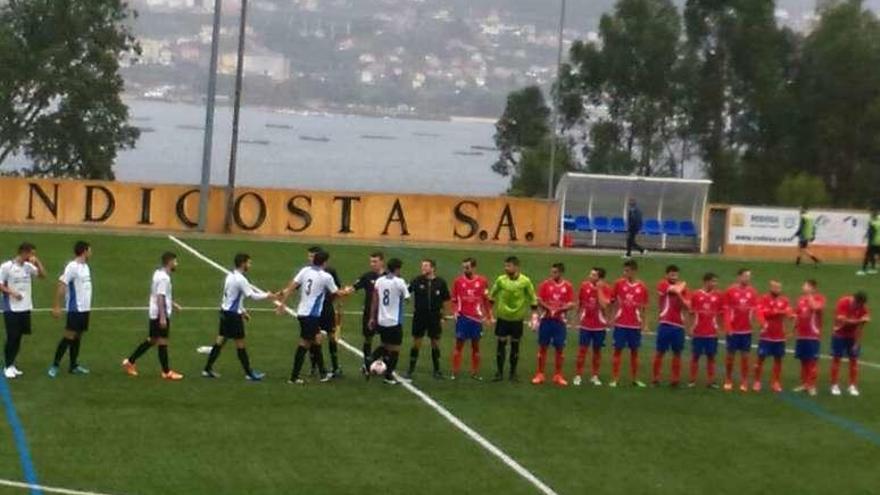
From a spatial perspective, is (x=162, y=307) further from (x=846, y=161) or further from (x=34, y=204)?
(x=846, y=161)

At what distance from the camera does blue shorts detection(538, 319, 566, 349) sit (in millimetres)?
27125

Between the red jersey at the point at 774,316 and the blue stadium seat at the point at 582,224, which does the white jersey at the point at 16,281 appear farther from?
the blue stadium seat at the point at 582,224

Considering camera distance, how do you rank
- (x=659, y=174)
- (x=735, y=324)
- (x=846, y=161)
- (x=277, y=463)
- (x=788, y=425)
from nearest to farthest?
(x=277, y=463) < (x=788, y=425) < (x=735, y=324) < (x=846, y=161) < (x=659, y=174)

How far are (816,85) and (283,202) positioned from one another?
42700 millimetres

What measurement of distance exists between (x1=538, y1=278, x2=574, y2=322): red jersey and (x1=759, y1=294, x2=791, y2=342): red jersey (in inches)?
119

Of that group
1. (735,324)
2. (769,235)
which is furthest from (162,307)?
(769,235)

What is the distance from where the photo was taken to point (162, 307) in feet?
83.7

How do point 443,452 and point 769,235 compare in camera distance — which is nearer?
point 443,452

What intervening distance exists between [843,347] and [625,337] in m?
3.48

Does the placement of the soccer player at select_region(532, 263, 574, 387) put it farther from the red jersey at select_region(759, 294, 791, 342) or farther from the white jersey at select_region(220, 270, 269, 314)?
the white jersey at select_region(220, 270, 269, 314)

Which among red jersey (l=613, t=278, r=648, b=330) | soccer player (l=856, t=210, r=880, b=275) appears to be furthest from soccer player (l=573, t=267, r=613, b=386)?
soccer player (l=856, t=210, r=880, b=275)

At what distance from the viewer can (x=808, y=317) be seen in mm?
27469

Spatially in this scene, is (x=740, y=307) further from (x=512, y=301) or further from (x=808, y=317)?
(x=512, y=301)

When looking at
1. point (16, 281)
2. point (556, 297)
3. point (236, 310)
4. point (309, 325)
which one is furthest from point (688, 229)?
point (16, 281)
